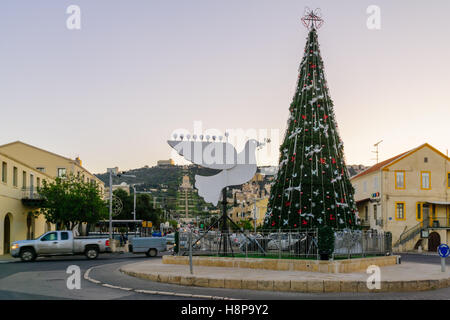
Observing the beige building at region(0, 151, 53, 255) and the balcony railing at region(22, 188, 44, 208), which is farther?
the balcony railing at region(22, 188, 44, 208)

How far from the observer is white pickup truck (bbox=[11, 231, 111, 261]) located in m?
29.7

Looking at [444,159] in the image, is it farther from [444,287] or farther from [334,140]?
[444,287]

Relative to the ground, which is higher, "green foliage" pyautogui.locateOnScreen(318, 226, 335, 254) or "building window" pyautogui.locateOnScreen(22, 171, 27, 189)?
"building window" pyautogui.locateOnScreen(22, 171, 27, 189)

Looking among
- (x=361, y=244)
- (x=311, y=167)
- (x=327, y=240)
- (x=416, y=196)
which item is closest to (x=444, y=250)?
(x=361, y=244)

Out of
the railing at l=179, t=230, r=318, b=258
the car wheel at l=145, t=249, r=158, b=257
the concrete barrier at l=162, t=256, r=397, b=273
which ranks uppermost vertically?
the railing at l=179, t=230, r=318, b=258

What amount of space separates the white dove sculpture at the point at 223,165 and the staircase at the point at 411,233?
98.1ft

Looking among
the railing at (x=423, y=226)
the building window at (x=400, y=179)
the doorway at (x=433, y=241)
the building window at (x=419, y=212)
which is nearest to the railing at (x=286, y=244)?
the railing at (x=423, y=226)

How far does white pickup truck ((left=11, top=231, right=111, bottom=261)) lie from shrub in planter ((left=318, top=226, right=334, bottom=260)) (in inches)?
741

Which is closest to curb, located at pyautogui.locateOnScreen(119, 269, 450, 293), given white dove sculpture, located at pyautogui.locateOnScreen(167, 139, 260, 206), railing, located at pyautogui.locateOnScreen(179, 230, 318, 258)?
railing, located at pyautogui.locateOnScreen(179, 230, 318, 258)

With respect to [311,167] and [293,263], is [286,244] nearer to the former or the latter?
[293,263]

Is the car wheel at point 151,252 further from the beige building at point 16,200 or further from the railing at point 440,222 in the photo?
the railing at point 440,222

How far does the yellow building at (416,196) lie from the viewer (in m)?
48.6

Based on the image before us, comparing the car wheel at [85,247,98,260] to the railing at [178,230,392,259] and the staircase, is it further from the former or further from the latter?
the staircase
